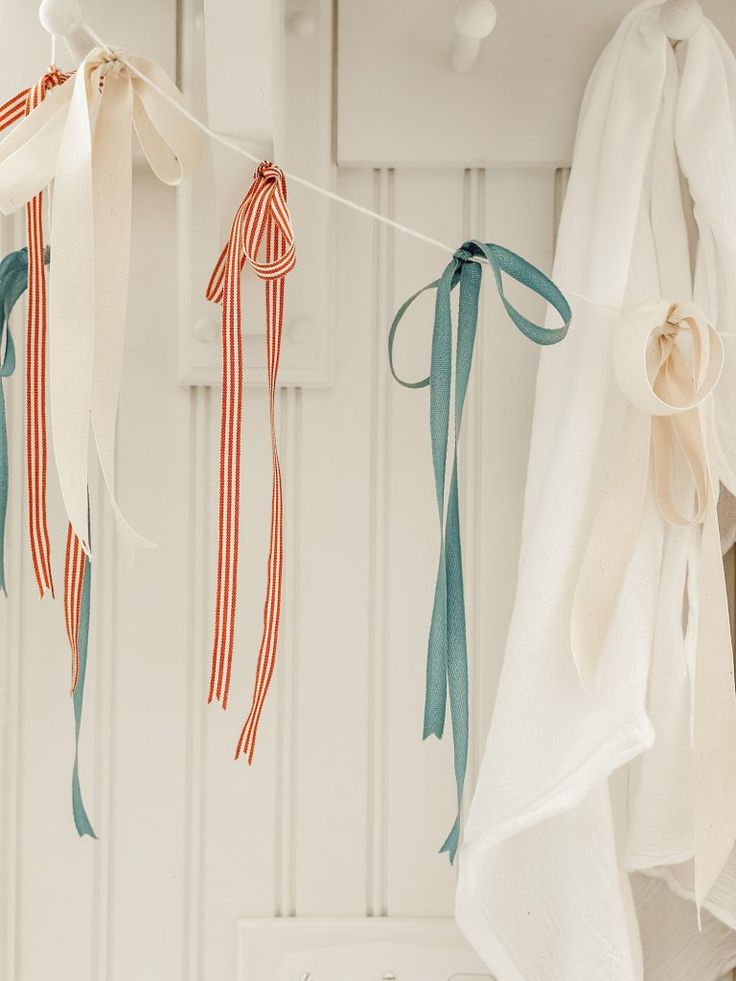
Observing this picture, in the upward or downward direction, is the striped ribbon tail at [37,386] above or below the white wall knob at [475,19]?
below

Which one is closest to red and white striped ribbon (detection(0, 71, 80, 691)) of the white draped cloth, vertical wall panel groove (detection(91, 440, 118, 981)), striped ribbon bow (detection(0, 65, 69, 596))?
striped ribbon bow (detection(0, 65, 69, 596))

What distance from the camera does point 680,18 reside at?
0.53 metres

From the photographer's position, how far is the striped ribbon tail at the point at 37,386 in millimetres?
496

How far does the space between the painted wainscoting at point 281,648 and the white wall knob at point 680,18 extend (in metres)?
0.12

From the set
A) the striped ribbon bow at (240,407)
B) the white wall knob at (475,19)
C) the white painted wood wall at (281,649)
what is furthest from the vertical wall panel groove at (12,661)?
the white wall knob at (475,19)

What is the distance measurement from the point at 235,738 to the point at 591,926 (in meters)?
0.25

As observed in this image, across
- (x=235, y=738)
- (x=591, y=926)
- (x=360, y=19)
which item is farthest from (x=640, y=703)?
(x=360, y=19)

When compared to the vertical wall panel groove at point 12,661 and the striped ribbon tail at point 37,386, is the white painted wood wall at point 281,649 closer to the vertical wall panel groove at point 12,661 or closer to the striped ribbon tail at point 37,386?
the vertical wall panel groove at point 12,661

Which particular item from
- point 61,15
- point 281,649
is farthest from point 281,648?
point 61,15

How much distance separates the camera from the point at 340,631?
638 millimetres

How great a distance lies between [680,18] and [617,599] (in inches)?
12.8

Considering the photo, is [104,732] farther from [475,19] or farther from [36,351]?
[475,19]

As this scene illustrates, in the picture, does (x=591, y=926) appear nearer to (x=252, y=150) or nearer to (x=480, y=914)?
(x=480, y=914)

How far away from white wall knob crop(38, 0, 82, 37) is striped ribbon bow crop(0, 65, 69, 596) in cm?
3
